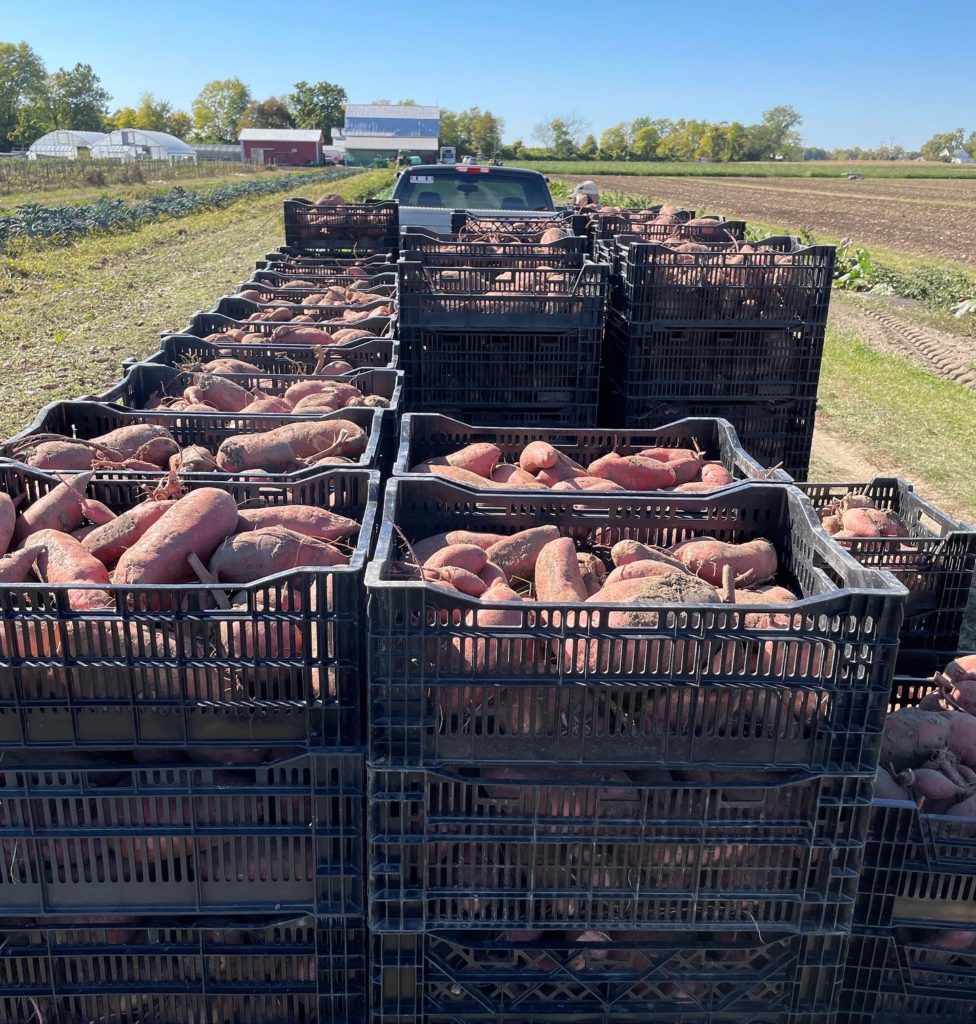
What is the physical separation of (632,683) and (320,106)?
12923 centimetres

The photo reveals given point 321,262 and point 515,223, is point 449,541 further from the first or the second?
point 515,223

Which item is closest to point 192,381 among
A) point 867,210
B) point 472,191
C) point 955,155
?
point 472,191

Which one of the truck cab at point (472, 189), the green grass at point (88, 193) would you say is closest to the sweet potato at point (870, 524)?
the truck cab at point (472, 189)

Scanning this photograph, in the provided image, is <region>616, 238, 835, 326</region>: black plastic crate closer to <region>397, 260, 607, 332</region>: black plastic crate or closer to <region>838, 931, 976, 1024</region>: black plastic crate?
<region>397, 260, 607, 332</region>: black plastic crate

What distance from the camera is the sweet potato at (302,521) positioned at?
2.83 m

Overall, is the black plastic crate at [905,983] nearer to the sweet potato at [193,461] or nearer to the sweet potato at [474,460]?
the sweet potato at [474,460]

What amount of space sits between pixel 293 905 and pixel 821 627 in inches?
55.8

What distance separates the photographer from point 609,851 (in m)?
2.27

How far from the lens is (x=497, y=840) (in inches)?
86.0

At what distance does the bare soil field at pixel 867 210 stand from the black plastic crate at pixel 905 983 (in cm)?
2823

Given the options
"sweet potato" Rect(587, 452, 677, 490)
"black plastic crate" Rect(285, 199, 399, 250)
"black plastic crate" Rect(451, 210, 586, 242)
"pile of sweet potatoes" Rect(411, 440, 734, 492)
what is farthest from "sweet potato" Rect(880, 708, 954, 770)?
"black plastic crate" Rect(285, 199, 399, 250)

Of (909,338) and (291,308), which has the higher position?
(291,308)

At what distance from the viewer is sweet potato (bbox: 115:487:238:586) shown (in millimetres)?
2500

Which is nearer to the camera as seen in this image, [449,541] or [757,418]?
[449,541]
